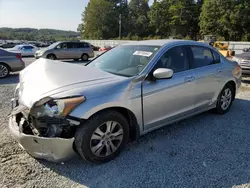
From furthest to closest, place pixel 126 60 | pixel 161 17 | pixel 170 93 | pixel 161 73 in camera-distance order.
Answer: pixel 161 17, pixel 126 60, pixel 170 93, pixel 161 73

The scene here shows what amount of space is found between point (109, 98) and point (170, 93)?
1073 millimetres

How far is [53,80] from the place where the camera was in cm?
283

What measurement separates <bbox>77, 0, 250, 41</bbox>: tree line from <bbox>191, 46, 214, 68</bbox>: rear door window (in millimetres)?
44500

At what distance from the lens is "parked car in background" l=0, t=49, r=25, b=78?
8750 millimetres

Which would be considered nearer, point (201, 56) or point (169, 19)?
point (201, 56)

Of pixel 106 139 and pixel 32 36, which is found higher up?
pixel 32 36

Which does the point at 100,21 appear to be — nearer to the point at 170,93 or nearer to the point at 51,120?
the point at 170,93

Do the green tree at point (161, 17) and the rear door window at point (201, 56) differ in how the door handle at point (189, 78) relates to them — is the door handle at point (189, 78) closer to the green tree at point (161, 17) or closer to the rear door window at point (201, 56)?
the rear door window at point (201, 56)

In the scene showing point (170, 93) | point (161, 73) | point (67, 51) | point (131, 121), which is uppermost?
point (67, 51)

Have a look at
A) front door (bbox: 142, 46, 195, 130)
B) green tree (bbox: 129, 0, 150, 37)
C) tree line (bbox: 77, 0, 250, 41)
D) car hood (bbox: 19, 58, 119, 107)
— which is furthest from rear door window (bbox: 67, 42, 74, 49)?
green tree (bbox: 129, 0, 150, 37)

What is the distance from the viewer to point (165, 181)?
2.54m

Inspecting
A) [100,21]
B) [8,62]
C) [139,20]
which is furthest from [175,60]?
[139,20]

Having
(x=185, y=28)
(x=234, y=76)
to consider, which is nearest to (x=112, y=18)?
(x=185, y=28)

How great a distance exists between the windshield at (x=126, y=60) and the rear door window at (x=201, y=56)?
31.7 inches
